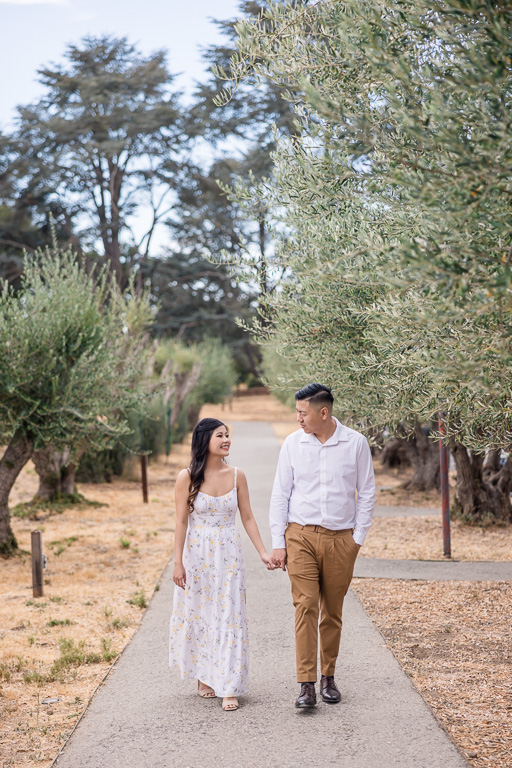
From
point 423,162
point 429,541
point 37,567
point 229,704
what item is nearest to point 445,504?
point 429,541

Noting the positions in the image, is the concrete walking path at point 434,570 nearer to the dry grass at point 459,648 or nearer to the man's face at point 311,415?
the dry grass at point 459,648

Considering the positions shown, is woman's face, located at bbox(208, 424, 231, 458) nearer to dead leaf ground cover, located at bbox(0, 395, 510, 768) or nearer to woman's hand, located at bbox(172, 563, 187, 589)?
woman's hand, located at bbox(172, 563, 187, 589)

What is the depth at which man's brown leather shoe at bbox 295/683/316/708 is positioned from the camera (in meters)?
4.65

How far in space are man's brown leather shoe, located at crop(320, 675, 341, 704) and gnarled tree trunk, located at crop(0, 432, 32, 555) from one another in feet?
21.1

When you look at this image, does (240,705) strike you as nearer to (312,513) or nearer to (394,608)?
(312,513)

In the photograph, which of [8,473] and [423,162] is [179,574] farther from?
[8,473]

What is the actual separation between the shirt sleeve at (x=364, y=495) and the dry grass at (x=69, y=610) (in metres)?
2.13

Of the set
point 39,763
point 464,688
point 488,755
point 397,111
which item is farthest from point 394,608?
point 397,111

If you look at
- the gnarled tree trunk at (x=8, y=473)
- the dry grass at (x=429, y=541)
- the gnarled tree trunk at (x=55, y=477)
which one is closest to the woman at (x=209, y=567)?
the dry grass at (x=429, y=541)

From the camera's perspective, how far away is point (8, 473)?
10.4m

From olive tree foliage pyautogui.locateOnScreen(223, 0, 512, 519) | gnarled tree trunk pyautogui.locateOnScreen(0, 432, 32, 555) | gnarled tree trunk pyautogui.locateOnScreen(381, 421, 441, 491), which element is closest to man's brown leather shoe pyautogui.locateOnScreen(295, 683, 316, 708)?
olive tree foliage pyautogui.locateOnScreen(223, 0, 512, 519)

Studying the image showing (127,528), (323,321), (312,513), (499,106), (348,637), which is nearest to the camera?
(499,106)

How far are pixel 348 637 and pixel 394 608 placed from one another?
1117 mm

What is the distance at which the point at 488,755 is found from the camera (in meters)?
4.17
